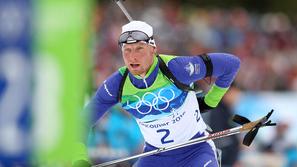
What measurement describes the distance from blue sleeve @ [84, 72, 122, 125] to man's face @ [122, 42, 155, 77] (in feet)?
0.62

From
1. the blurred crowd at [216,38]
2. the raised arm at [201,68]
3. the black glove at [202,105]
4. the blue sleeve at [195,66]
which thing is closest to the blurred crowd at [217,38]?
the blurred crowd at [216,38]

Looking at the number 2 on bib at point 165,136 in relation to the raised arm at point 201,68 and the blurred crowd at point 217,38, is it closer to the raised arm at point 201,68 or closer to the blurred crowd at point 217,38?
the raised arm at point 201,68

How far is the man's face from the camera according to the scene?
15.6ft

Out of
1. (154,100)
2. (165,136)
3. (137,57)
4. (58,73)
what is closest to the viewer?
(58,73)

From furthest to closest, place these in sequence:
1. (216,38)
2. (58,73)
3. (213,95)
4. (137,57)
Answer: (216,38), (213,95), (137,57), (58,73)

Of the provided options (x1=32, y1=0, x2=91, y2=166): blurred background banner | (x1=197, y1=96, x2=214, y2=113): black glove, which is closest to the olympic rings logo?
(x1=197, y1=96, x2=214, y2=113): black glove


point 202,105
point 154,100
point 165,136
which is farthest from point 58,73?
point 202,105

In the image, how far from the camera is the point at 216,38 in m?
14.7

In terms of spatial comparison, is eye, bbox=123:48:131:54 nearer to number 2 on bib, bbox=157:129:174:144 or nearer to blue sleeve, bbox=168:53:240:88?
blue sleeve, bbox=168:53:240:88

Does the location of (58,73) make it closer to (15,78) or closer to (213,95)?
(15,78)

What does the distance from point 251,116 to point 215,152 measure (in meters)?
5.77

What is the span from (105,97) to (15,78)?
3.54 m

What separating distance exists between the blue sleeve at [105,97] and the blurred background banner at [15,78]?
3.33 m

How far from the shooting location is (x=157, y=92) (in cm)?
490
